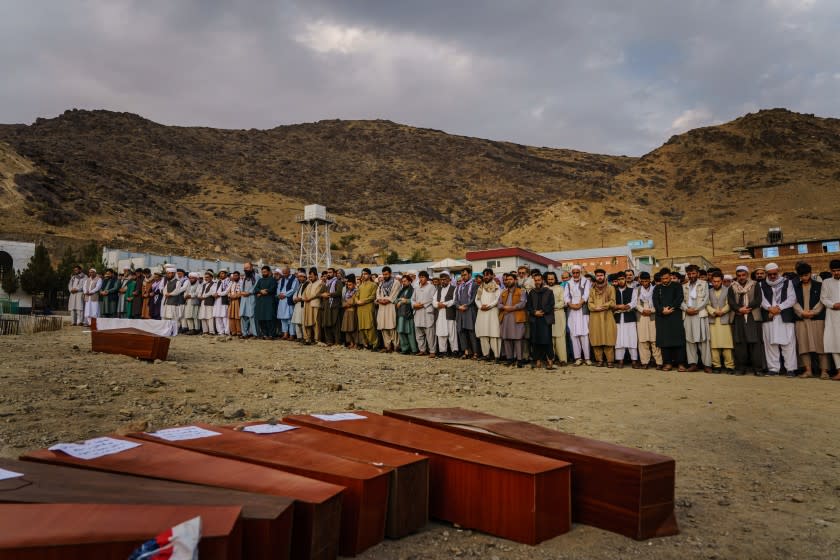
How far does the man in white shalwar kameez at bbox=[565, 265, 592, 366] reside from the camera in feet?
32.6

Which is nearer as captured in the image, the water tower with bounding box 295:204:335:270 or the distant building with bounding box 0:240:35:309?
the distant building with bounding box 0:240:35:309

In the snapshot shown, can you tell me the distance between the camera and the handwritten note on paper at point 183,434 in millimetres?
2689

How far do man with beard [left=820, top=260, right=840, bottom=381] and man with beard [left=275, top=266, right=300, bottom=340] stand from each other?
9.98 metres

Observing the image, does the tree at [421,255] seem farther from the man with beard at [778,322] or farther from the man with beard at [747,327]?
the man with beard at [778,322]

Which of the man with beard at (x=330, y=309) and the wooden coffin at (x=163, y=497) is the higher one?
the man with beard at (x=330, y=309)

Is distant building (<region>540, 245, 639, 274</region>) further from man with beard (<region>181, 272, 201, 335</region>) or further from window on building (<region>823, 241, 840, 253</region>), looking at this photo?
man with beard (<region>181, 272, 201, 335</region>)

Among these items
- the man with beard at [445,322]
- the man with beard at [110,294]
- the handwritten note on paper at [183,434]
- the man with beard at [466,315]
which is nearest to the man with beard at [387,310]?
the man with beard at [445,322]

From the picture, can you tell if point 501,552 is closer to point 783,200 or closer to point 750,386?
point 750,386

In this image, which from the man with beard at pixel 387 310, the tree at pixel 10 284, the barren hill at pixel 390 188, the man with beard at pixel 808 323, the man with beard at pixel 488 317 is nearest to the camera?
the man with beard at pixel 808 323

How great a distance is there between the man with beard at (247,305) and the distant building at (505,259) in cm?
1581

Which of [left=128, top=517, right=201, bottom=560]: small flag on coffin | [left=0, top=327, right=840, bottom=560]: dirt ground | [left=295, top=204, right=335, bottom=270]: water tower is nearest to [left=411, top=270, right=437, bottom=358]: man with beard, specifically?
[left=0, top=327, right=840, bottom=560]: dirt ground

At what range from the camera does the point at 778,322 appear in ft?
28.0

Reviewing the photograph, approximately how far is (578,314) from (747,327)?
8.57 ft

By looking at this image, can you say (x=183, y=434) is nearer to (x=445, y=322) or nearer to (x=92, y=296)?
(x=445, y=322)
